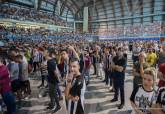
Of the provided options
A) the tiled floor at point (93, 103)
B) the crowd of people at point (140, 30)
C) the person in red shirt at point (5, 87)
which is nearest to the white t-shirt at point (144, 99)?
the person in red shirt at point (5, 87)

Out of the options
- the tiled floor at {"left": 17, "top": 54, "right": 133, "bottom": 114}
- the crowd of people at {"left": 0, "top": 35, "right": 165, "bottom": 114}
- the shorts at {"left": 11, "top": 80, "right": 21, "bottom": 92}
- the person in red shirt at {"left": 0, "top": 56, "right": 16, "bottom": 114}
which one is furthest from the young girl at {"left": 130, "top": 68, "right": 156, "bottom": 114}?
the shorts at {"left": 11, "top": 80, "right": 21, "bottom": 92}

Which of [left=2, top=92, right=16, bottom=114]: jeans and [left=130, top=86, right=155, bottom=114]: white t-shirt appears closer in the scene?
[left=130, top=86, right=155, bottom=114]: white t-shirt

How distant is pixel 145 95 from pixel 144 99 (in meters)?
0.05

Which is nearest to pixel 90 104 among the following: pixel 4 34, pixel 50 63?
pixel 50 63

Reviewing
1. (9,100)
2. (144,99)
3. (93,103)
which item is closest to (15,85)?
(9,100)

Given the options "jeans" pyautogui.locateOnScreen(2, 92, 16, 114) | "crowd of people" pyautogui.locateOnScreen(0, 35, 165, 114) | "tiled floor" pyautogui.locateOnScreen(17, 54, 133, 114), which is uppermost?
"crowd of people" pyautogui.locateOnScreen(0, 35, 165, 114)

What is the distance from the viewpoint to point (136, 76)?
324 inches

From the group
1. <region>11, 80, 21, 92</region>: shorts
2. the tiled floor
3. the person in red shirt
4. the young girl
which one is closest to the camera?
the young girl

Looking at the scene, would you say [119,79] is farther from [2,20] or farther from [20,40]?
[2,20]

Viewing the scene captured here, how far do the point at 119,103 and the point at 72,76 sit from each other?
4.97 metres

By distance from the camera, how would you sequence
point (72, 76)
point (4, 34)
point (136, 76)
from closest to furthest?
point (72, 76) → point (136, 76) → point (4, 34)

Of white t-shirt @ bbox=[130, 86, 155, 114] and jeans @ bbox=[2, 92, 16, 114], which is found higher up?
white t-shirt @ bbox=[130, 86, 155, 114]

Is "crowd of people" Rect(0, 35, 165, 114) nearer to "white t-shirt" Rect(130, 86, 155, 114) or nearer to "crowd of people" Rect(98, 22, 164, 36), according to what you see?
"white t-shirt" Rect(130, 86, 155, 114)

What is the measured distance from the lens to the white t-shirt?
12.6 ft
